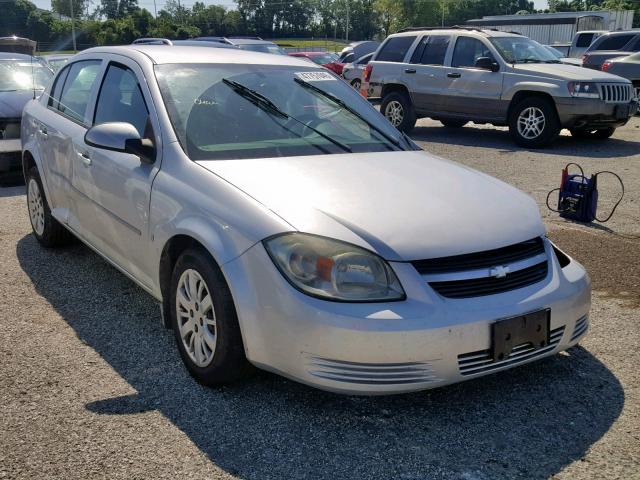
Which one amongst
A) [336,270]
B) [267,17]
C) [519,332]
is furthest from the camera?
[267,17]

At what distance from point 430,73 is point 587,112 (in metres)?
3.03

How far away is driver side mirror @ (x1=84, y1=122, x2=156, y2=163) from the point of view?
3.78 meters

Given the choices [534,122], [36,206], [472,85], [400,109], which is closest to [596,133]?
[534,122]

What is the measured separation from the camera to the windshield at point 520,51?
12374 millimetres

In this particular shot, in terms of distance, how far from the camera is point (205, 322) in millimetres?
3393

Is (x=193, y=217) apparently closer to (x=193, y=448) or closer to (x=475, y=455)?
(x=193, y=448)

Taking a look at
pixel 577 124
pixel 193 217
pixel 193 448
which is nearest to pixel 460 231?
pixel 193 217

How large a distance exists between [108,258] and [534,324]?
2681mm

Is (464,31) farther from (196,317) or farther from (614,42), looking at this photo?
(196,317)

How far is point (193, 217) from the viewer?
3.43 meters

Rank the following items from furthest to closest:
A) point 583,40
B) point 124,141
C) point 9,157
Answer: point 583,40 → point 9,157 → point 124,141

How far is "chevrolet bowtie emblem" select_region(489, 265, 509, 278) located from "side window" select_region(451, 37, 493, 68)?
10.1 metres

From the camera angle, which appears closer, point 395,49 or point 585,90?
point 585,90

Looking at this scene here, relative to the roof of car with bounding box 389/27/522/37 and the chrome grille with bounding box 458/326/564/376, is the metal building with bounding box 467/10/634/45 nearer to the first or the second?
the roof of car with bounding box 389/27/522/37
